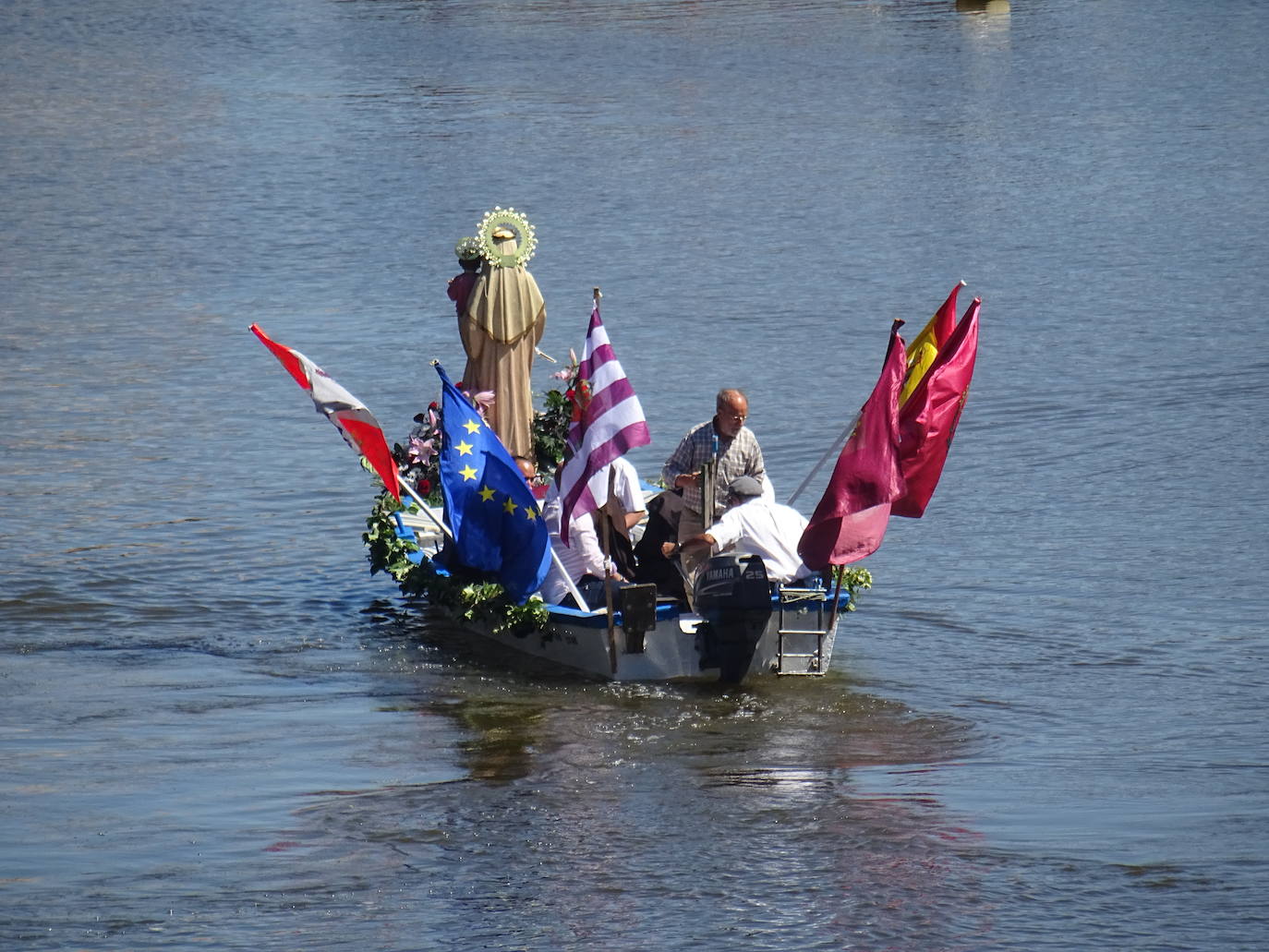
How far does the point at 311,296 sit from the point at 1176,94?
86.2ft

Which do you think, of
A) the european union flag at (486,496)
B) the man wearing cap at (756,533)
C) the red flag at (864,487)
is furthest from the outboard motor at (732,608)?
the european union flag at (486,496)

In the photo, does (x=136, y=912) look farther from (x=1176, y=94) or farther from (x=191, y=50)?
(x=191, y=50)

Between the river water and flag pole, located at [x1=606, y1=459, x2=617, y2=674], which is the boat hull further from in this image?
the river water

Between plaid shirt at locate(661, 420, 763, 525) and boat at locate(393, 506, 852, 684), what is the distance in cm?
58

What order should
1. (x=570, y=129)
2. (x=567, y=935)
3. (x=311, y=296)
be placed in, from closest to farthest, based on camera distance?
(x=567, y=935) < (x=311, y=296) < (x=570, y=129)

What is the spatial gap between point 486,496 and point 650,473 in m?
7.12

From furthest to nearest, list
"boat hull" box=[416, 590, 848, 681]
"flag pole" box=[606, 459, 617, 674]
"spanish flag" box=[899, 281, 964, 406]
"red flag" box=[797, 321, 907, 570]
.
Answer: "spanish flag" box=[899, 281, 964, 406] < "boat hull" box=[416, 590, 848, 681] < "flag pole" box=[606, 459, 617, 674] < "red flag" box=[797, 321, 907, 570]

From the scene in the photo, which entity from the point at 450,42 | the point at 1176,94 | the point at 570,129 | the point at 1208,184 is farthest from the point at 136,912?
the point at 450,42

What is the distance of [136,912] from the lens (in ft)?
36.8

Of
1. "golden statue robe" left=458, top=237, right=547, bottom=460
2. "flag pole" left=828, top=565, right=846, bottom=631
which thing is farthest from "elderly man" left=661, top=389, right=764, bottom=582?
"golden statue robe" left=458, top=237, right=547, bottom=460

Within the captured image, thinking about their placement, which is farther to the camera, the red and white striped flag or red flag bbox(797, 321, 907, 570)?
the red and white striped flag

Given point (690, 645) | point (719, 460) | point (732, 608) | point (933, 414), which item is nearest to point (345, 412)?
point (719, 460)

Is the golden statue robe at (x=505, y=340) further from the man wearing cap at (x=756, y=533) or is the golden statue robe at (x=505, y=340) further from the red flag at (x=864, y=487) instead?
the red flag at (x=864, y=487)

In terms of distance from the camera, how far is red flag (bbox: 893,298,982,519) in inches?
590
